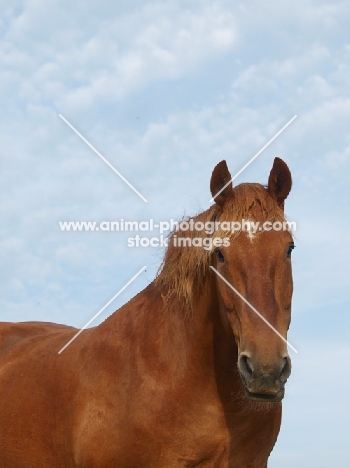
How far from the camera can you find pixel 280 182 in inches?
201

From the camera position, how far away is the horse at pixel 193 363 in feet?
14.5

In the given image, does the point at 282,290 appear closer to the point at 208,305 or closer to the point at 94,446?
the point at 208,305

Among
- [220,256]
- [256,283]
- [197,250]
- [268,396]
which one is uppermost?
[197,250]

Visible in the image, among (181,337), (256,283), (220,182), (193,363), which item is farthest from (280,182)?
(193,363)

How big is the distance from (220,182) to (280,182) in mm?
455

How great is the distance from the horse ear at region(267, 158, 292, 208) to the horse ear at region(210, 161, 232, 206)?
32 cm

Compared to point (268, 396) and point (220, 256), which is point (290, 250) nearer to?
point (220, 256)

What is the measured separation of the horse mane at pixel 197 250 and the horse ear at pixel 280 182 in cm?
9

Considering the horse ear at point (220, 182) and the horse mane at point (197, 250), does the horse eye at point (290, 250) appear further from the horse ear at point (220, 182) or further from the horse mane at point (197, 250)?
the horse ear at point (220, 182)

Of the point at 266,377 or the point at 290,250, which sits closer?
the point at 266,377

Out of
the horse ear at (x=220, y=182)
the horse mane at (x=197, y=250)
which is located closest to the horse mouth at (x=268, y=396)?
the horse mane at (x=197, y=250)

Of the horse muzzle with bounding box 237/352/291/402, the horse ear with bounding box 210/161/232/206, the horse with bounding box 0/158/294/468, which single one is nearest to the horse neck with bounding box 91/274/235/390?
the horse with bounding box 0/158/294/468

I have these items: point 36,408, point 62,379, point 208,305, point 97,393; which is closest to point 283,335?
point 208,305

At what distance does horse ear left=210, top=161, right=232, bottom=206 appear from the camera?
16.4 ft
